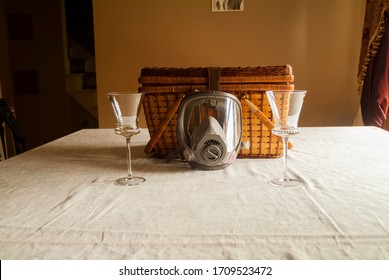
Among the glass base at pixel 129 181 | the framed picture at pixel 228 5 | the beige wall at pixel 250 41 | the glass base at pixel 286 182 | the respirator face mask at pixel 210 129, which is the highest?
the framed picture at pixel 228 5

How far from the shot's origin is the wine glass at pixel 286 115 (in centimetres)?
72

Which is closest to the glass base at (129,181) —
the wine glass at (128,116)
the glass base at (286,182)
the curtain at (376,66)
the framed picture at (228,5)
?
the wine glass at (128,116)

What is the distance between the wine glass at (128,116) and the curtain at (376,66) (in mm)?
1693

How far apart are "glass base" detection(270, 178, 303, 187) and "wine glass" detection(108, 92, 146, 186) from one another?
286mm

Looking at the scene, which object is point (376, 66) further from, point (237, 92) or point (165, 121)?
point (165, 121)

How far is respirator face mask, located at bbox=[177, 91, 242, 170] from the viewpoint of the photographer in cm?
79

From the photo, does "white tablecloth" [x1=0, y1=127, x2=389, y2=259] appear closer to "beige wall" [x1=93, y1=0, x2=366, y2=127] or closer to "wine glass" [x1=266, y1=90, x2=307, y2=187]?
"wine glass" [x1=266, y1=90, x2=307, y2=187]

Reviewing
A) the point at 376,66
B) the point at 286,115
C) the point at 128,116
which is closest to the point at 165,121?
the point at 128,116

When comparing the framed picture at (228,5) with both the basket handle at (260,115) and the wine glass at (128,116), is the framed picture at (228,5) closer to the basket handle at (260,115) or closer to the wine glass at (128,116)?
the basket handle at (260,115)

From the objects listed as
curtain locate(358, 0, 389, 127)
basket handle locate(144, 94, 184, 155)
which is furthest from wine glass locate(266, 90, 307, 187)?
curtain locate(358, 0, 389, 127)

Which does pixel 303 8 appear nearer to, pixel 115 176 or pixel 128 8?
pixel 128 8

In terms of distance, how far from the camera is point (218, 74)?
93 centimetres
